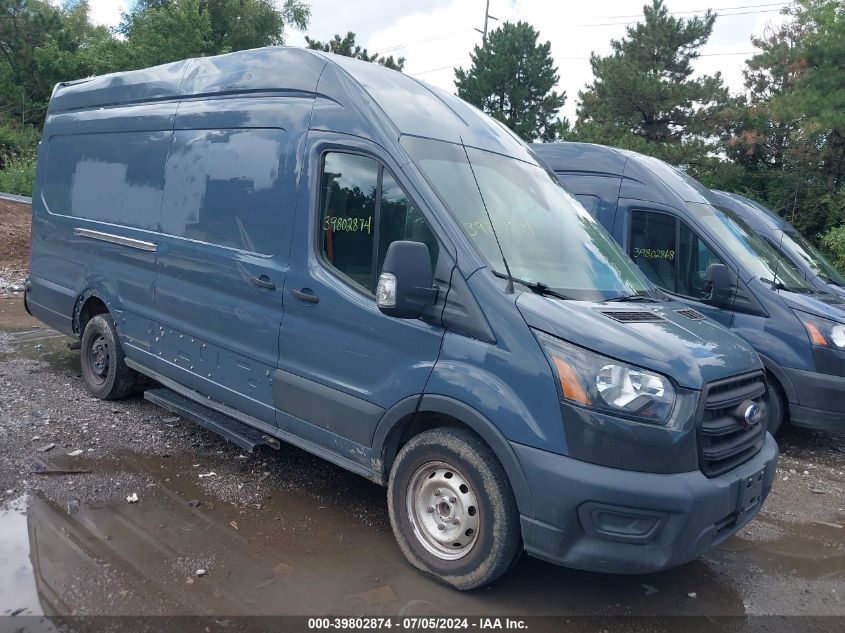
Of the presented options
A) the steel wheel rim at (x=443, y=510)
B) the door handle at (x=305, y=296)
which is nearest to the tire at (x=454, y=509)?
the steel wheel rim at (x=443, y=510)

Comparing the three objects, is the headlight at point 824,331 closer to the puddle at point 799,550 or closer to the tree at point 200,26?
the puddle at point 799,550

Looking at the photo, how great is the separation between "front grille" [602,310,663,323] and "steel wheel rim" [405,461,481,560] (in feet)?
3.73

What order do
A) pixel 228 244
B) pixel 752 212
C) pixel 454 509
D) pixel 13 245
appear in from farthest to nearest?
pixel 13 245, pixel 752 212, pixel 228 244, pixel 454 509

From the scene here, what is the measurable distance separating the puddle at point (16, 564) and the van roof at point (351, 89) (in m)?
3.00

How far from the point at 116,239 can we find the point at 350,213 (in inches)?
113

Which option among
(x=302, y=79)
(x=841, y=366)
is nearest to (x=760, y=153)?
(x=841, y=366)

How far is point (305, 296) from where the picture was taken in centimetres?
432

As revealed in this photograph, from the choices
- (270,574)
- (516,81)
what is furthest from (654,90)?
(270,574)

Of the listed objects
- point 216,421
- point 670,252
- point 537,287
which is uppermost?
point 670,252

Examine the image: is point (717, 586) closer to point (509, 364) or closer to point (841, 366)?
point (509, 364)

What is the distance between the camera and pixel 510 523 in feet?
11.3

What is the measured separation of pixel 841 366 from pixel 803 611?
2.81 metres

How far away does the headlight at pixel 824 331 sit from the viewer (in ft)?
19.5

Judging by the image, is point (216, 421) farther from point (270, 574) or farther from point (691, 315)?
point (691, 315)
